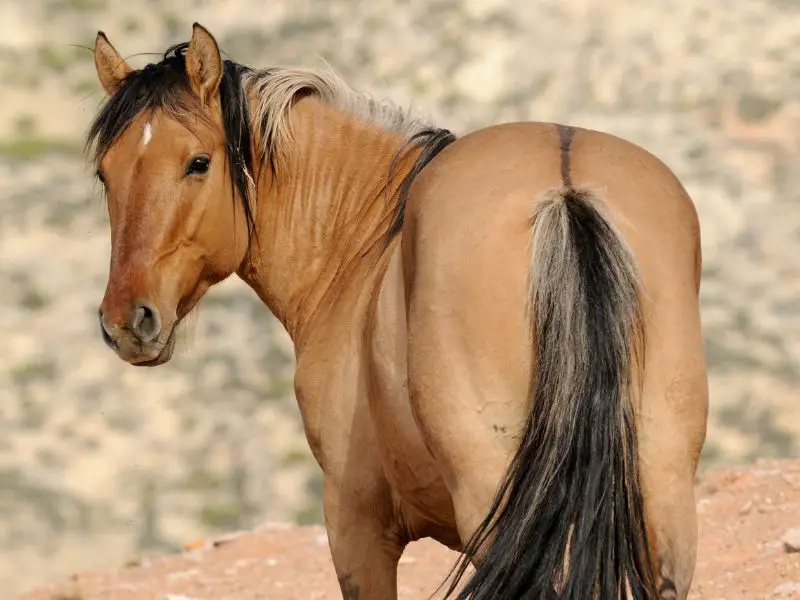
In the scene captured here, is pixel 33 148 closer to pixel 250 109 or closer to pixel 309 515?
pixel 309 515

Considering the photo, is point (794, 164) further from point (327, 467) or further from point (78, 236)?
point (327, 467)

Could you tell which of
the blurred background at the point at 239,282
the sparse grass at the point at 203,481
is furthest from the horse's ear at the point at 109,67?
the sparse grass at the point at 203,481

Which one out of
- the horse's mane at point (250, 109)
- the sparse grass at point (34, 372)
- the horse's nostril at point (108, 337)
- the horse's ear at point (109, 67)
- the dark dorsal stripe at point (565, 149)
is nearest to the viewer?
the dark dorsal stripe at point (565, 149)

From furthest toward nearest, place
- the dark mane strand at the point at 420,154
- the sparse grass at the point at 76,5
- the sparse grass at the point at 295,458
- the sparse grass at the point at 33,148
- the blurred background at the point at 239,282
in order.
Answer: the sparse grass at the point at 76,5, the sparse grass at the point at 33,148, the sparse grass at the point at 295,458, the blurred background at the point at 239,282, the dark mane strand at the point at 420,154

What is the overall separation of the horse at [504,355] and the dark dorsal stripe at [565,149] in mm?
11

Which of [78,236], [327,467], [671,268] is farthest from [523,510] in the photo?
[78,236]

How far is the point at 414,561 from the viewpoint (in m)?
6.68

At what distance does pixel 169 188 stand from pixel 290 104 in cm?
67

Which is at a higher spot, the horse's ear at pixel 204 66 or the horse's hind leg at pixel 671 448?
the horse's ear at pixel 204 66

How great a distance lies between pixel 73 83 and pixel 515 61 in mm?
5030

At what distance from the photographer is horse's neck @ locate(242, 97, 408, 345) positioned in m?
4.68

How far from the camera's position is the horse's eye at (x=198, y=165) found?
431 centimetres

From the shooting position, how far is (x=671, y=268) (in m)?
3.28

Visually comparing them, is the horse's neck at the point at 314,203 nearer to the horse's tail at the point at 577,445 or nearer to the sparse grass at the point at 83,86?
the horse's tail at the point at 577,445
